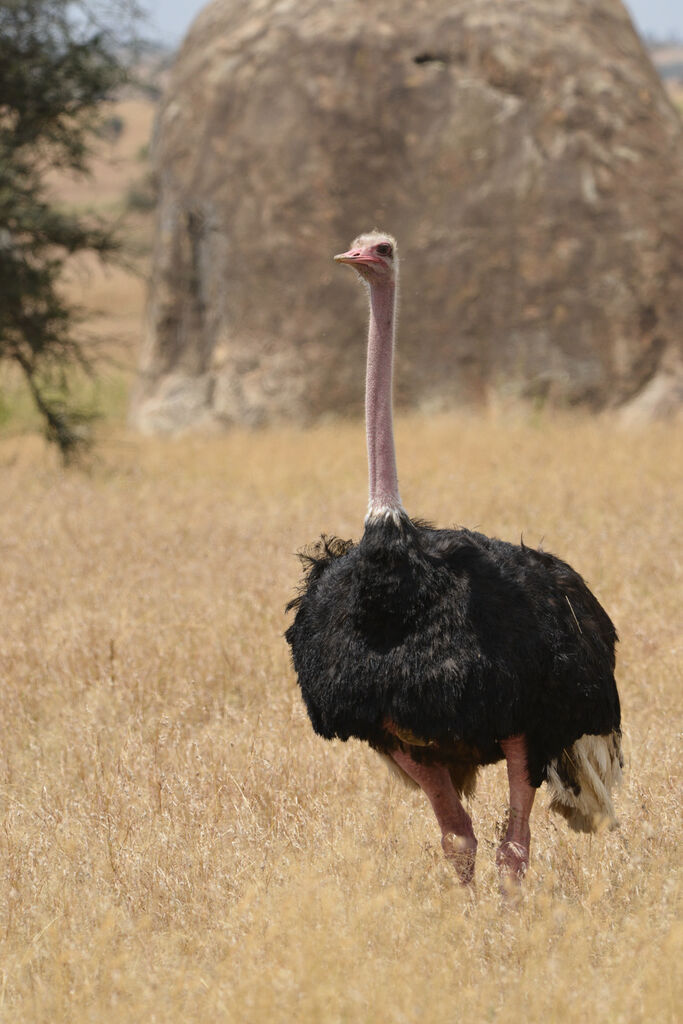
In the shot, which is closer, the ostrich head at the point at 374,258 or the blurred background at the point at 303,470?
the blurred background at the point at 303,470

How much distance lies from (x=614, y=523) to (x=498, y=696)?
15.5 feet

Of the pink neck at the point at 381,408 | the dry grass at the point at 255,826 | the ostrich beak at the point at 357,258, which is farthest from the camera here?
the ostrich beak at the point at 357,258

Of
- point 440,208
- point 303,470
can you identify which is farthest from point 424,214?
point 303,470

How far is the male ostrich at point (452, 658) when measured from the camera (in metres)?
3.31

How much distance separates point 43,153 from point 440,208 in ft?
12.9

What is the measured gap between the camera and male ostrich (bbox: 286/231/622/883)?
331 cm

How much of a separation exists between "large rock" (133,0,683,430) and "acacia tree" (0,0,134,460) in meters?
2.10

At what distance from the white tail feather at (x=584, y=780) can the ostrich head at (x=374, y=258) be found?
1431 millimetres

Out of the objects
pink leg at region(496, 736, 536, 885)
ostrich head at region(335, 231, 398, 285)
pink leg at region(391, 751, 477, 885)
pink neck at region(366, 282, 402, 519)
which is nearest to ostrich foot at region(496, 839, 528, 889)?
pink leg at region(496, 736, 536, 885)

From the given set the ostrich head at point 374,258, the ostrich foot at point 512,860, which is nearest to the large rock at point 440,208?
the ostrich head at point 374,258

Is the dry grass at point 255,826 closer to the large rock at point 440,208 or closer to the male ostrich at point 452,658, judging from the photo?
the male ostrich at point 452,658

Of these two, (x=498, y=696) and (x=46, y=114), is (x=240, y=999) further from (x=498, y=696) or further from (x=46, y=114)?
(x=46, y=114)

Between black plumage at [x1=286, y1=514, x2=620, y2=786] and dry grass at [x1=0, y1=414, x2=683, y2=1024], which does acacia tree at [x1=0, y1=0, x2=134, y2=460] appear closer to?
dry grass at [x1=0, y1=414, x2=683, y2=1024]


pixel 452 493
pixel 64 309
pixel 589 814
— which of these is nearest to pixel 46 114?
pixel 64 309
